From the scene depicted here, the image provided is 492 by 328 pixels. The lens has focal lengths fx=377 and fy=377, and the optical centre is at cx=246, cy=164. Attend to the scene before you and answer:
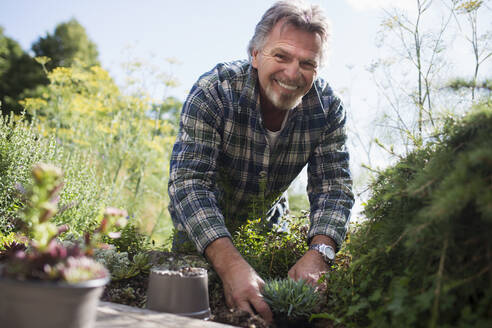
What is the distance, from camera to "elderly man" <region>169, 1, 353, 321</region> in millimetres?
1907

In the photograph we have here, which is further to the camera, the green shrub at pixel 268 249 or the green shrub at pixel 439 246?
the green shrub at pixel 268 249

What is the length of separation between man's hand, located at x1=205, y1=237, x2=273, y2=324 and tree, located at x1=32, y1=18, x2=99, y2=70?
18560 millimetres

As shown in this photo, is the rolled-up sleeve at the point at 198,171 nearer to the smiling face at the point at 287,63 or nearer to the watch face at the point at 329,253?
the smiling face at the point at 287,63

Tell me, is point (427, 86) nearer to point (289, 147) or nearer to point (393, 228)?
point (289, 147)

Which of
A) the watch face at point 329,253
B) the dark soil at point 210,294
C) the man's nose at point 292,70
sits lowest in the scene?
the dark soil at point 210,294

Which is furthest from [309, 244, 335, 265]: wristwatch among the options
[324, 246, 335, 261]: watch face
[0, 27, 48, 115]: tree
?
[0, 27, 48, 115]: tree

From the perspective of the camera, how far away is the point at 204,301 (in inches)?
54.6

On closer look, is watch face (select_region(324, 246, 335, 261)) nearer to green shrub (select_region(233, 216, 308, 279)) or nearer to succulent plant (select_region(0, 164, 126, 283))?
green shrub (select_region(233, 216, 308, 279))

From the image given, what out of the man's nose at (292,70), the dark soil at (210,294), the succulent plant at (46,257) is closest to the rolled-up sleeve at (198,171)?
the dark soil at (210,294)

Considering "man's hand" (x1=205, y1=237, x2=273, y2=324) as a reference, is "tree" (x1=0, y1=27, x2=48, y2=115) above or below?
above

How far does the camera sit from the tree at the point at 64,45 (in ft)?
59.7

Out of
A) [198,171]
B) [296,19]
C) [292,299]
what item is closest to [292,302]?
[292,299]

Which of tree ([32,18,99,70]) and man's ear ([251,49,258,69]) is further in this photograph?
tree ([32,18,99,70])

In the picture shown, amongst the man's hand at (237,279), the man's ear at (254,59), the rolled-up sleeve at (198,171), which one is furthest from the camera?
the man's ear at (254,59)
